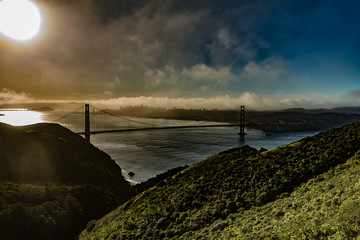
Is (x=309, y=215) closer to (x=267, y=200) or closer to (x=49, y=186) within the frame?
(x=267, y=200)

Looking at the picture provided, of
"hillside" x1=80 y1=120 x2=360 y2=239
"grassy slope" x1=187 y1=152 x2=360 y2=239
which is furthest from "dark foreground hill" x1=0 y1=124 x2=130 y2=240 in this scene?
"grassy slope" x1=187 y1=152 x2=360 y2=239

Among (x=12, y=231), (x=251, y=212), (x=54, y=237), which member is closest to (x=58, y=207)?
(x=54, y=237)

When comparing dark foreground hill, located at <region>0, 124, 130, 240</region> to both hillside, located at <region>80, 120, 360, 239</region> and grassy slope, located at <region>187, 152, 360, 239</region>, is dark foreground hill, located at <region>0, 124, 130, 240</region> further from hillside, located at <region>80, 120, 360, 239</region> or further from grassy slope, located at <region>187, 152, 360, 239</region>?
grassy slope, located at <region>187, 152, 360, 239</region>

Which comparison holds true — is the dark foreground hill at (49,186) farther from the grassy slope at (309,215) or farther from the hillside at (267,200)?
the grassy slope at (309,215)

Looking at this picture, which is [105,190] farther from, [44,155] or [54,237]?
[44,155]

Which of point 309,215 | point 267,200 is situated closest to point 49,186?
point 267,200

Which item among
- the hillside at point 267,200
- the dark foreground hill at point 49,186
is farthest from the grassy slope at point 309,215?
the dark foreground hill at point 49,186
